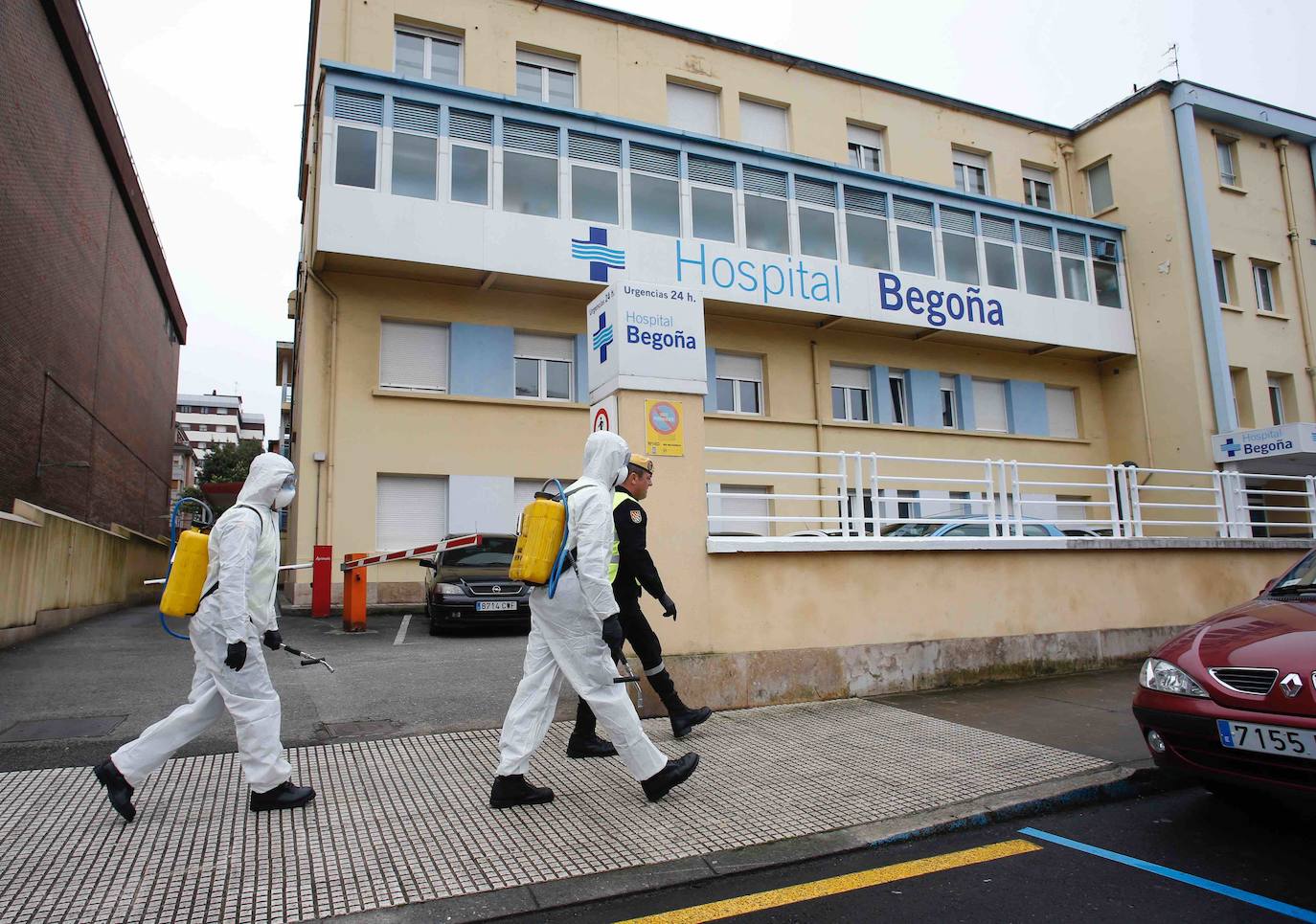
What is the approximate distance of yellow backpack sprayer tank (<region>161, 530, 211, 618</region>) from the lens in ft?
14.1

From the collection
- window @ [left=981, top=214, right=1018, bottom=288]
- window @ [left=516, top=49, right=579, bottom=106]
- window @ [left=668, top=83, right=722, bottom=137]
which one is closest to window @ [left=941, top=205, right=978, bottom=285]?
window @ [left=981, top=214, right=1018, bottom=288]

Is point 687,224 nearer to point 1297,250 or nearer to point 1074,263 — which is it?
point 1074,263

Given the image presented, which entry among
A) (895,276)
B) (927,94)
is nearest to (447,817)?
(895,276)

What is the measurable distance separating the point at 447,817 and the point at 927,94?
908 inches

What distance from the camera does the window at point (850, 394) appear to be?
20.2 m

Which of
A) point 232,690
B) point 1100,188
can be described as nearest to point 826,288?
point 1100,188

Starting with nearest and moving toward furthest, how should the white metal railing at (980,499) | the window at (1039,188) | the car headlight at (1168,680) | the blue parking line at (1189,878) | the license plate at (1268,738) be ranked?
the blue parking line at (1189,878) < the license plate at (1268,738) < the car headlight at (1168,680) < the white metal railing at (980,499) < the window at (1039,188)

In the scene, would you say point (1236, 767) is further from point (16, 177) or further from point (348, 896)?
point (16, 177)

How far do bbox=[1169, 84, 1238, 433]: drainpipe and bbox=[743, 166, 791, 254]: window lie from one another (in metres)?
11.0

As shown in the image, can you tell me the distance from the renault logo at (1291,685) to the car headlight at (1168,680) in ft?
1.17

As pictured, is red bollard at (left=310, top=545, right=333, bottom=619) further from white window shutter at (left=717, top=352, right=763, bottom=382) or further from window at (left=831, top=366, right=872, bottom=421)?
window at (left=831, top=366, right=872, bottom=421)

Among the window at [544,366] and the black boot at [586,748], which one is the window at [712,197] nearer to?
the window at [544,366]

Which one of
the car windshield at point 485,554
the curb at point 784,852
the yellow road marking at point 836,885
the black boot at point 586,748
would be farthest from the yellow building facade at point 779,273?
the black boot at point 586,748

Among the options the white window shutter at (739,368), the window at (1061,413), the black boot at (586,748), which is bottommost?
the black boot at (586,748)
